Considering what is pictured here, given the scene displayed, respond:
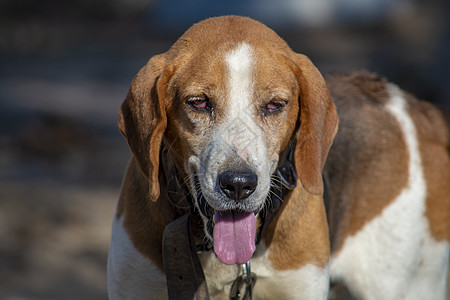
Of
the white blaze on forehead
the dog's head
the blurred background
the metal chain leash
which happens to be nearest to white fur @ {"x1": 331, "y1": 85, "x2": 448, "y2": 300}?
the metal chain leash

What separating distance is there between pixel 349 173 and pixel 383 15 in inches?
744

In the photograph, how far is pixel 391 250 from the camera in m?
4.11

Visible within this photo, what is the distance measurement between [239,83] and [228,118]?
0.55 ft

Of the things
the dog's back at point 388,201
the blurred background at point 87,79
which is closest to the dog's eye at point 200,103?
the dog's back at point 388,201

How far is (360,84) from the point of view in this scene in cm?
460

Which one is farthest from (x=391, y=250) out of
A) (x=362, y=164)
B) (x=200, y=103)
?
(x=200, y=103)

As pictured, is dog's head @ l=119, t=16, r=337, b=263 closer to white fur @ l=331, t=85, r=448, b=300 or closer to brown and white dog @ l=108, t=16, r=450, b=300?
brown and white dog @ l=108, t=16, r=450, b=300

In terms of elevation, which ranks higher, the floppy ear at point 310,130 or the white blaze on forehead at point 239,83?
the white blaze on forehead at point 239,83

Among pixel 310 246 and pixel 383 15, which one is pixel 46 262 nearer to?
pixel 310 246

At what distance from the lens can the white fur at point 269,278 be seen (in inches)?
140

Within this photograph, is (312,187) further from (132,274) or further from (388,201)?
(132,274)

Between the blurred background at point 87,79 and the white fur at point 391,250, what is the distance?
97.2 inches

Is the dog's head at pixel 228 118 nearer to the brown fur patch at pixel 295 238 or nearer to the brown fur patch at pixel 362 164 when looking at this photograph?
the brown fur patch at pixel 295 238

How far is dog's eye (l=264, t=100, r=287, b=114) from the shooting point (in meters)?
3.30
